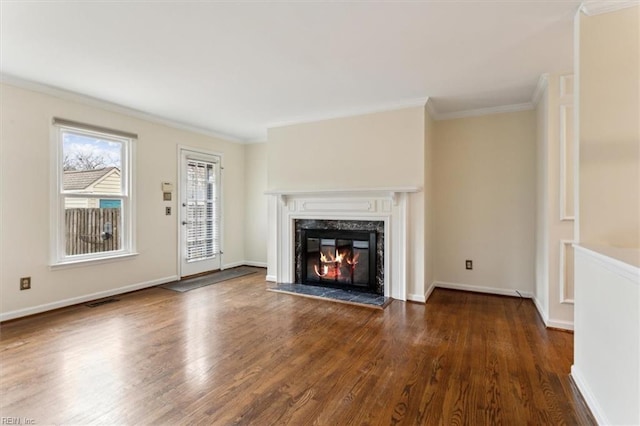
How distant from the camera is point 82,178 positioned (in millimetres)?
3719

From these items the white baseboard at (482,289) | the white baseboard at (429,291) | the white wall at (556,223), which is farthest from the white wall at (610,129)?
the white baseboard at (482,289)

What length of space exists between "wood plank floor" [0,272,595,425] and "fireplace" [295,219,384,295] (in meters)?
0.64

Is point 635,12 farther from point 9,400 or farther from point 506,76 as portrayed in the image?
point 9,400

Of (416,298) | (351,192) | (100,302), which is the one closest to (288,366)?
(416,298)

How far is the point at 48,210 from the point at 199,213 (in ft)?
6.68

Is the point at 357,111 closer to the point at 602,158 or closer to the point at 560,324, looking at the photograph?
the point at 602,158

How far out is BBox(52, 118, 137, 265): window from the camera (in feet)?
11.5

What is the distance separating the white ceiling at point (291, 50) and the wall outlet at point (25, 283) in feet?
6.64

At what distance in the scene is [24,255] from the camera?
322cm

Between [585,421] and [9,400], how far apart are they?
3227 millimetres

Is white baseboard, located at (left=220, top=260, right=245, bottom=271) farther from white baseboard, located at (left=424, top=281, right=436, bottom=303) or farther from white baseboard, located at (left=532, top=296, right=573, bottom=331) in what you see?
white baseboard, located at (left=532, top=296, right=573, bottom=331)

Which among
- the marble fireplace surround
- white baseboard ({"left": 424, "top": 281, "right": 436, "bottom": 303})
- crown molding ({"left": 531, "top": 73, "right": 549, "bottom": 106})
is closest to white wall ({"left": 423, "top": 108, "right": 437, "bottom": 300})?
white baseboard ({"left": 424, "top": 281, "right": 436, "bottom": 303})

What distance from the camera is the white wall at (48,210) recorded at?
311cm

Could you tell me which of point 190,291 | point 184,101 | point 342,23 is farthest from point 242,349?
point 184,101
